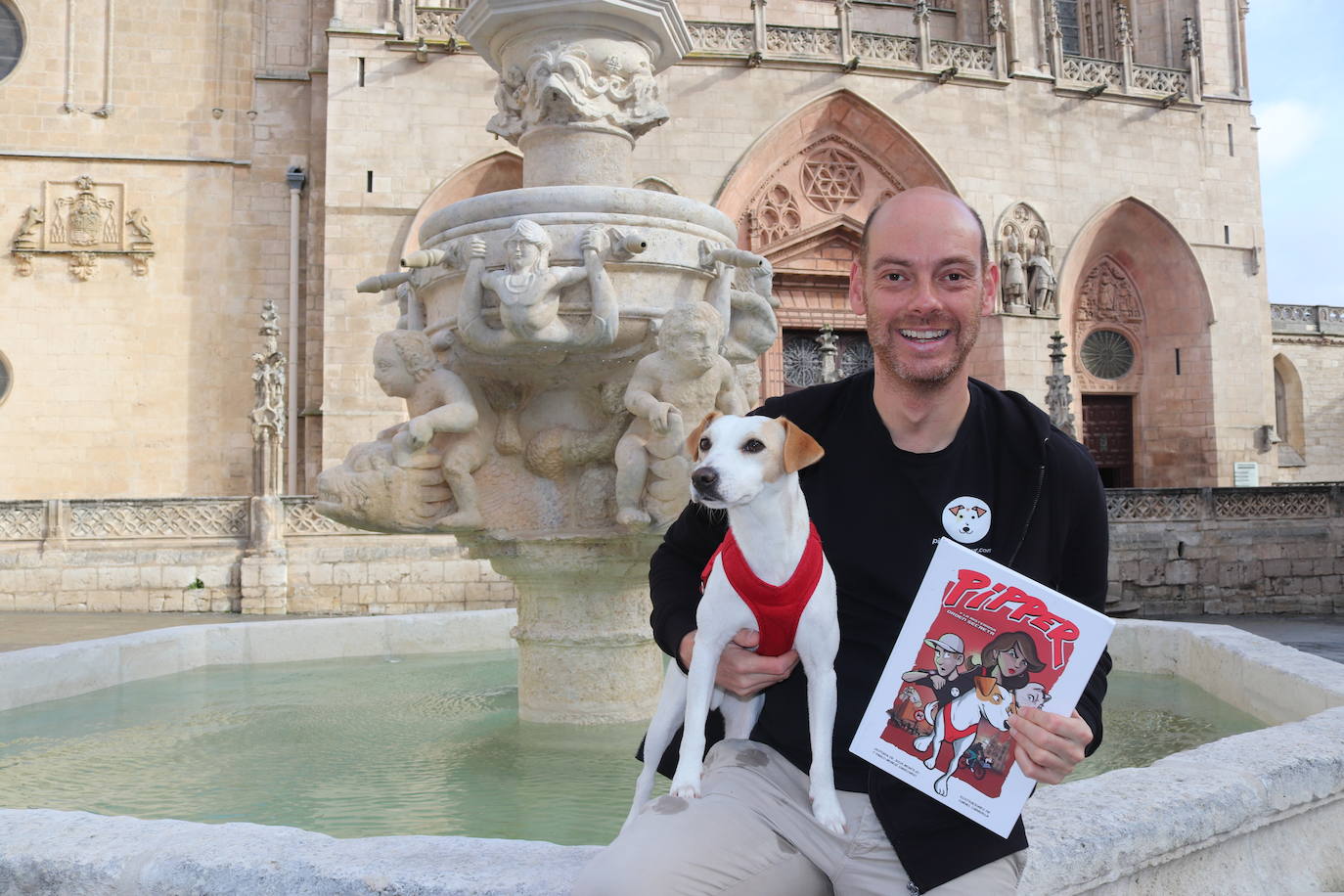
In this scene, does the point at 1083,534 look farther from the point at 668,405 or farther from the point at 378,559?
the point at 378,559

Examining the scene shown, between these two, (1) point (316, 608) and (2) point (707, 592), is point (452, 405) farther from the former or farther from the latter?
(1) point (316, 608)

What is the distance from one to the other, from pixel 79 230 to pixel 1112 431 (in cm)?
2288

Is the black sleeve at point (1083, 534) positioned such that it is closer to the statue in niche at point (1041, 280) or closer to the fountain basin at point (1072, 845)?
the fountain basin at point (1072, 845)

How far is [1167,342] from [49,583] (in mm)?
23127

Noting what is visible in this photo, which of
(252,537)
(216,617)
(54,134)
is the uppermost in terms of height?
(54,134)

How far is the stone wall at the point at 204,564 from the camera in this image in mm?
15172

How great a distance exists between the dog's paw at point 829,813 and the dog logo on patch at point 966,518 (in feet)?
1.80

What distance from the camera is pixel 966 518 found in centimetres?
205

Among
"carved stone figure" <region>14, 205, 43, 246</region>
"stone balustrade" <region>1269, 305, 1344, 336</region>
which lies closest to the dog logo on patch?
"carved stone figure" <region>14, 205, 43, 246</region>

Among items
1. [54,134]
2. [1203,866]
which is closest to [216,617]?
[54,134]

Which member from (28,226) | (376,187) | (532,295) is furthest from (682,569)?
(28,226)

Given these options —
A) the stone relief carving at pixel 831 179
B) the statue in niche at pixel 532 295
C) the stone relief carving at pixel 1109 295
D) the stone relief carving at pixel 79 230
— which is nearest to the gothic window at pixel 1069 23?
the stone relief carving at pixel 1109 295

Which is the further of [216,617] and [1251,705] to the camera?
[216,617]

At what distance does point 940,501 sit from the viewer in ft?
6.84
